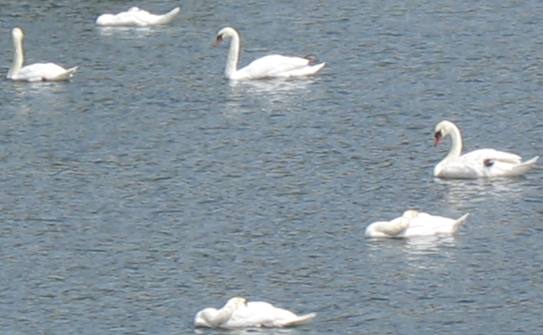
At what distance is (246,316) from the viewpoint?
99.7 ft

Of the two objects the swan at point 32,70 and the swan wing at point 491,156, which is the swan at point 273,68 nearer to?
the swan at point 32,70

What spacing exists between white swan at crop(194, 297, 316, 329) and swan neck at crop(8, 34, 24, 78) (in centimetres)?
1772

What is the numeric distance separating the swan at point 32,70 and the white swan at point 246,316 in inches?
659

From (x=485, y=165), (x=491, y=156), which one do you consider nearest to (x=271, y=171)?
(x=485, y=165)

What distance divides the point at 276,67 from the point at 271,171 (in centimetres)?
776

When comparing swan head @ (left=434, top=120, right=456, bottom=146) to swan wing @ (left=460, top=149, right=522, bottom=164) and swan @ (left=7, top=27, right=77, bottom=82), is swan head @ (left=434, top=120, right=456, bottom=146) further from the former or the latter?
swan @ (left=7, top=27, right=77, bottom=82)

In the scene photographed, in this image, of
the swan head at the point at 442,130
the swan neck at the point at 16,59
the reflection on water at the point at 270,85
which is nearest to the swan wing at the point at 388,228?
the swan head at the point at 442,130

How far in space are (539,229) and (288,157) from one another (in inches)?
255

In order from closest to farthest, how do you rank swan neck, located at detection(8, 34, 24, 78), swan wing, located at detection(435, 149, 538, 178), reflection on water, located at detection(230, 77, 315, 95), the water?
the water → swan wing, located at detection(435, 149, 538, 178) → reflection on water, located at detection(230, 77, 315, 95) → swan neck, located at detection(8, 34, 24, 78)

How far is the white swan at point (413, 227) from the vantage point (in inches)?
1355

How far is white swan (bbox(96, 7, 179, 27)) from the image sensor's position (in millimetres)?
51875

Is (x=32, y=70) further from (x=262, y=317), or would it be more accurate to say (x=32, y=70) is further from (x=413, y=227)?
(x=262, y=317)

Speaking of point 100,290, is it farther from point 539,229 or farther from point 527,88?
point 527,88

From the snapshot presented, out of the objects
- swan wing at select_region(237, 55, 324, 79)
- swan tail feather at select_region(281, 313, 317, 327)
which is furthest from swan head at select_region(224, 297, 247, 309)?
swan wing at select_region(237, 55, 324, 79)
